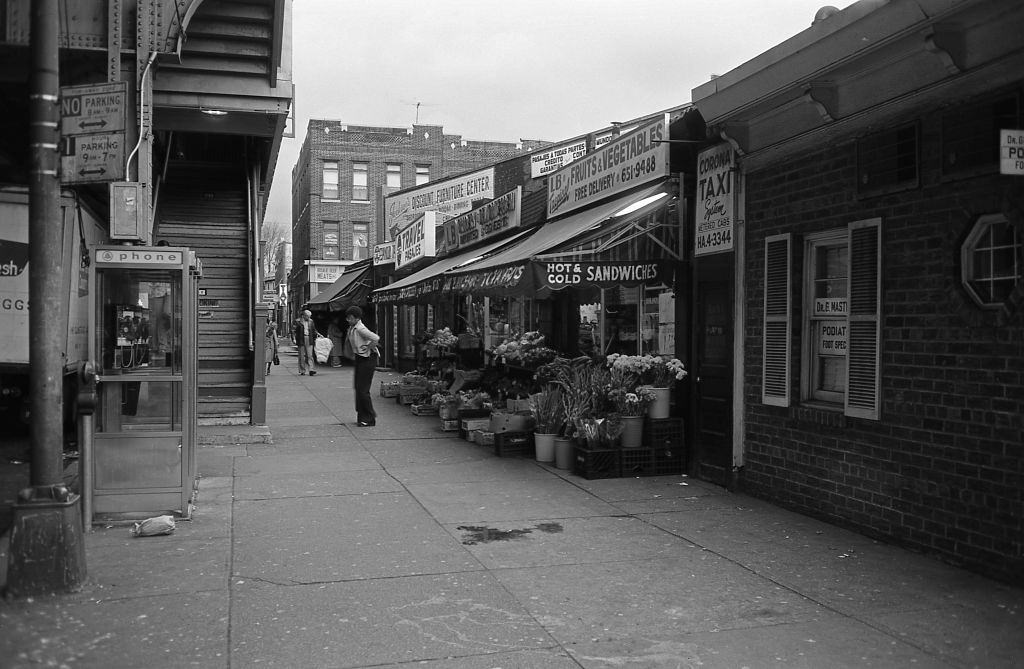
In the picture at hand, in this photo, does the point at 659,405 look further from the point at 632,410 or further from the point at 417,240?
the point at 417,240

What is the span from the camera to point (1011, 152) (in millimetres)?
4652

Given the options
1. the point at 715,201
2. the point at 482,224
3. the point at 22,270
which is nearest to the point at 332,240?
the point at 482,224

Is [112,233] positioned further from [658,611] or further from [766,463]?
[766,463]

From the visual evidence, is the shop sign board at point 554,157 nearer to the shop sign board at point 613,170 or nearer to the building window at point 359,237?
the shop sign board at point 613,170

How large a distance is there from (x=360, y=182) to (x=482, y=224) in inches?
1187

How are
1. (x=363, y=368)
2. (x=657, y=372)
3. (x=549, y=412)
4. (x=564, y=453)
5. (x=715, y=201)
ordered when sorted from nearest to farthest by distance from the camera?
1. (x=715, y=201)
2. (x=657, y=372)
3. (x=564, y=453)
4. (x=549, y=412)
5. (x=363, y=368)

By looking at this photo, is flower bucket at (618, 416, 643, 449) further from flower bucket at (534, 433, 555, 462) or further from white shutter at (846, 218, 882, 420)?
white shutter at (846, 218, 882, 420)

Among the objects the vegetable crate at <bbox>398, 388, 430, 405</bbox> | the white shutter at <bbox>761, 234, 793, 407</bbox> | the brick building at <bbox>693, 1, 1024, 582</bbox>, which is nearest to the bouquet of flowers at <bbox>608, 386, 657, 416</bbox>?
the brick building at <bbox>693, 1, 1024, 582</bbox>

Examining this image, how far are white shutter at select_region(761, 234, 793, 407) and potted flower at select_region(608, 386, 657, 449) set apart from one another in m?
1.50

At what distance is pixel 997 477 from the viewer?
568cm

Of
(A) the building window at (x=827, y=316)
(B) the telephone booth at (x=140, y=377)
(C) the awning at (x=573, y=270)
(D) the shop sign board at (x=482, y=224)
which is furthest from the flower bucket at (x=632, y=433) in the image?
(D) the shop sign board at (x=482, y=224)

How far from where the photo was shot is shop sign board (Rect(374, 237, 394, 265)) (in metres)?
26.4

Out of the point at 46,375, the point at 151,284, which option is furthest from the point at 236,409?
the point at 46,375

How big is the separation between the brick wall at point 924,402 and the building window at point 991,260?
0.06 meters
